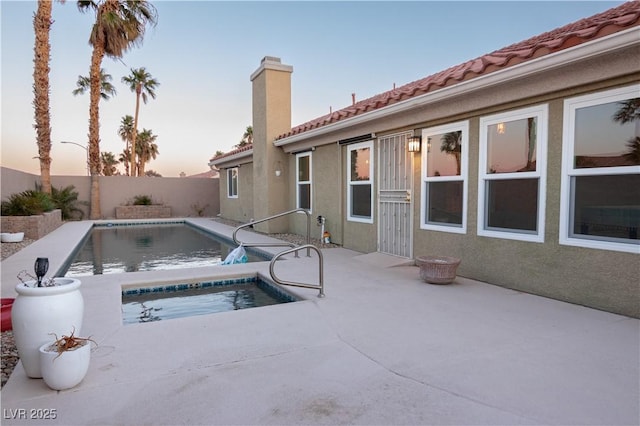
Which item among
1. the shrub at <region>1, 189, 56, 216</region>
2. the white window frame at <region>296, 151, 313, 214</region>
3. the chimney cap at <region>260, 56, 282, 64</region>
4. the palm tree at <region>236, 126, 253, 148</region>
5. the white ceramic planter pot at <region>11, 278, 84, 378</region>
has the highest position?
the palm tree at <region>236, 126, 253, 148</region>

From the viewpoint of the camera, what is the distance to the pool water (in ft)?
18.8

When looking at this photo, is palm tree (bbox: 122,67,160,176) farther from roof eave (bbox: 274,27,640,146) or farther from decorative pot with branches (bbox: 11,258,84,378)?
decorative pot with branches (bbox: 11,258,84,378)

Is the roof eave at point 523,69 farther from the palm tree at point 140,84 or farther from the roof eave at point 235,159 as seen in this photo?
the palm tree at point 140,84

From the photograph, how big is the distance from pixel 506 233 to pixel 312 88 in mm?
15751

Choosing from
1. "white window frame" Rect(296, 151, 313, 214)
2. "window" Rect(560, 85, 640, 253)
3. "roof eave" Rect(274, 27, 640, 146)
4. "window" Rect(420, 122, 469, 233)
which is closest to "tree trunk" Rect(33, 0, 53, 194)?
"white window frame" Rect(296, 151, 313, 214)

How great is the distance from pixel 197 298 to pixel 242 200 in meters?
11.7

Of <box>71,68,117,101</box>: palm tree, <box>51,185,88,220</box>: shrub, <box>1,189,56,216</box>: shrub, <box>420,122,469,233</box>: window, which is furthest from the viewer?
<box>71,68,117,101</box>: palm tree

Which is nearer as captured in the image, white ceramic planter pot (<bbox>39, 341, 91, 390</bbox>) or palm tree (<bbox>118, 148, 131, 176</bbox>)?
white ceramic planter pot (<bbox>39, 341, 91, 390</bbox>)

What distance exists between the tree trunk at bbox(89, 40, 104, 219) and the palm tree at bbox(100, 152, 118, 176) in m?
38.1

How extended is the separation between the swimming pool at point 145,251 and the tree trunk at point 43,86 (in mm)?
3608

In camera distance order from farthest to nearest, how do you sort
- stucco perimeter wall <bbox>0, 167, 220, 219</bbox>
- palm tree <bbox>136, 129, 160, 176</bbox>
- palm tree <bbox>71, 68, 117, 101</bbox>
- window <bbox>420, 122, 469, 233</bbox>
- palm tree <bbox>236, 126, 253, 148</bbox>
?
palm tree <bbox>136, 129, 160, 176</bbox>, palm tree <bbox>236, 126, 253, 148</bbox>, palm tree <bbox>71, 68, 117, 101</bbox>, stucco perimeter wall <bbox>0, 167, 220, 219</bbox>, window <bbox>420, 122, 469, 233</bbox>

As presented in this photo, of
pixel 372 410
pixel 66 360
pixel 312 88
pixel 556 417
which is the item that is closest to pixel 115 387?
pixel 66 360

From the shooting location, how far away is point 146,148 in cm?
4531

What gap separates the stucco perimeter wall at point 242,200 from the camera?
17.0 meters
